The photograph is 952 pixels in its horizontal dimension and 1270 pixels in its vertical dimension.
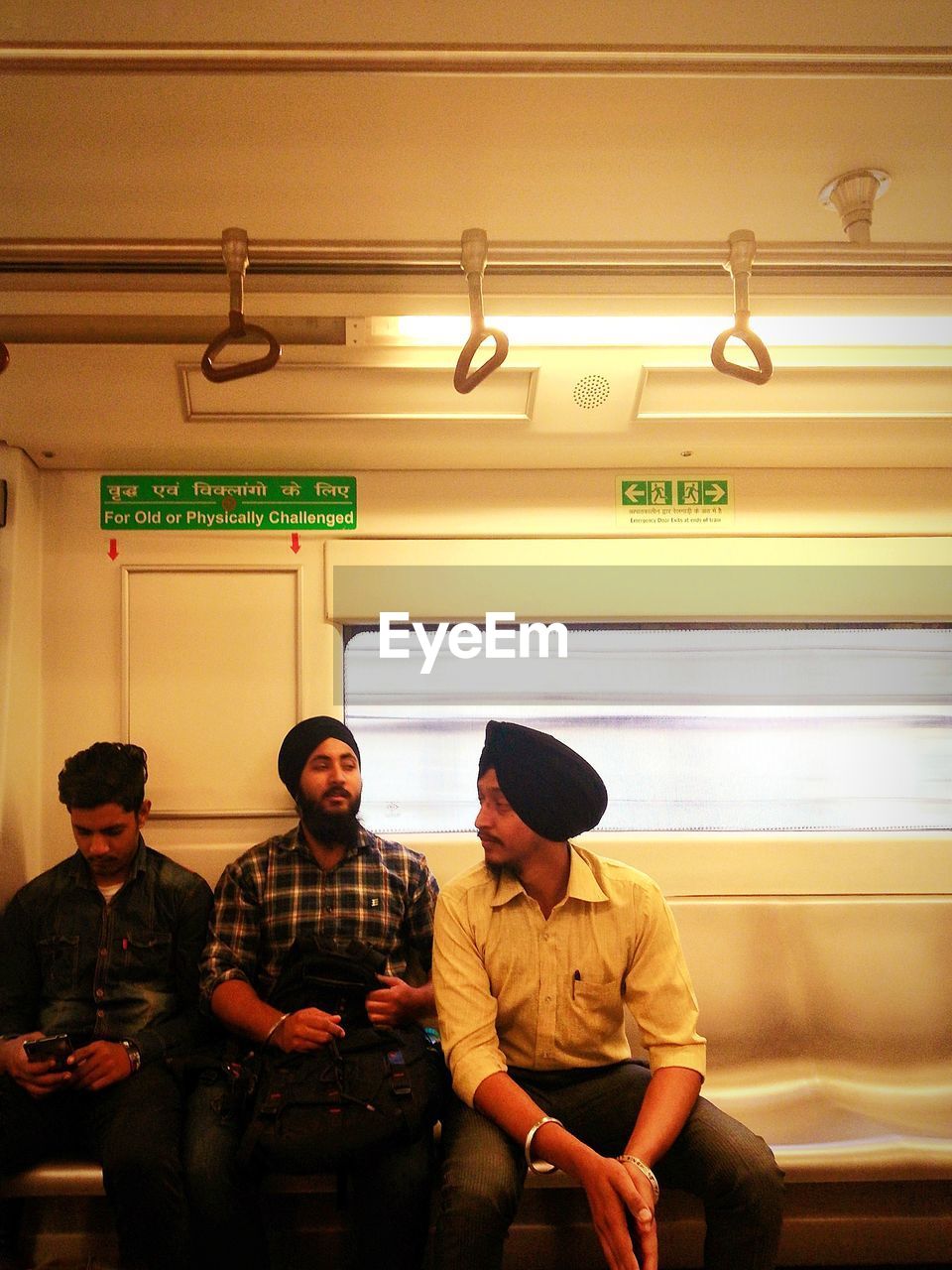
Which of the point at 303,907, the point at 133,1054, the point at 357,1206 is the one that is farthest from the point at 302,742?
the point at 357,1206

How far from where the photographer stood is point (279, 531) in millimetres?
3691

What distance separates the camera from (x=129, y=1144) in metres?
2.57

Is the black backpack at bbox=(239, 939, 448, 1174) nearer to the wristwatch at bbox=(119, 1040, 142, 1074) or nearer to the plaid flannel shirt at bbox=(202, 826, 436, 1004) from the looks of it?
the plaid flannel shirt at bbox=(202, 826, 436, 1004)

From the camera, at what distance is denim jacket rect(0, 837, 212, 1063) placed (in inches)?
119

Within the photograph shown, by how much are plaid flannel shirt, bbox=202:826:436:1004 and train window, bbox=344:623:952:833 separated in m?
0.45

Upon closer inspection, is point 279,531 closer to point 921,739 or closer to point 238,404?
point 238,404

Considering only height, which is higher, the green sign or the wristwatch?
the green sign

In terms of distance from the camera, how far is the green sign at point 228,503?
366 centimetres

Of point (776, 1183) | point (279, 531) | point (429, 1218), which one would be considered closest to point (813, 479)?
point (279, 531)

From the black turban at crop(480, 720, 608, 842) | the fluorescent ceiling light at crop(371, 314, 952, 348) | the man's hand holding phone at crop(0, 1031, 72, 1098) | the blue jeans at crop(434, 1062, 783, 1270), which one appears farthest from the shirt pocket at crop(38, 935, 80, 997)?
the fluorescent ceiling light at crop(371, 314, 952, 348)

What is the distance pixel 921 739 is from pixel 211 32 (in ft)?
11.2

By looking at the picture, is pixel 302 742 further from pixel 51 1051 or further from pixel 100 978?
pixel 51 1051

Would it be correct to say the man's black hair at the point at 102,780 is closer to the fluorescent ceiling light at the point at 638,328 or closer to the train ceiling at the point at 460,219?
the train ceiling at the point at 460,219

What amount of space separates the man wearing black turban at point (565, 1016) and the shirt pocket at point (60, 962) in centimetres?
121
